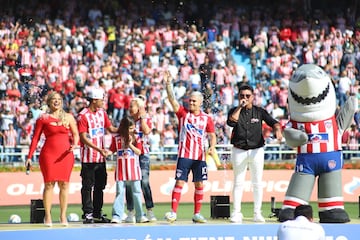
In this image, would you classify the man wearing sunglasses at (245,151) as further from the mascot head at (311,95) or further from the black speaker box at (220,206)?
the mascot head at (311,95)

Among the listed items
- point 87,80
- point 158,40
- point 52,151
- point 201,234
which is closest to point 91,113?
point 52,151

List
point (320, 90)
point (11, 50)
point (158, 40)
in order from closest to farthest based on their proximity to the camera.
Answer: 1. point (320, 90)
2. point (11, 50)
3. point (158, 40)

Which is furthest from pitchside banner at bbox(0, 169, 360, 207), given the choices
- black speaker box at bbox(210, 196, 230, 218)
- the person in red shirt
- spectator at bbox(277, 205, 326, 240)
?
spectator at bbox(277, 205, 326, 240)

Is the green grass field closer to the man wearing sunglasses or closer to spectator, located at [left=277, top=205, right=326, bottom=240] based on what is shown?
the man wearing sunglasses

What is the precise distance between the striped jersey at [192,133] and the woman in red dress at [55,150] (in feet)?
5.05

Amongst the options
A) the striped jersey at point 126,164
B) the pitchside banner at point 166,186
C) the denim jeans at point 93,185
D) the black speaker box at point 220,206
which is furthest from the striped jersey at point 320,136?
the pitchside banner at point 166,186

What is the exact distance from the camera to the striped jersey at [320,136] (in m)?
13.4

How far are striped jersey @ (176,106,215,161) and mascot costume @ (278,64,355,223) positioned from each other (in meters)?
1.48

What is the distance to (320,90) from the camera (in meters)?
13.3

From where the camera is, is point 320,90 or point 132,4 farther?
point 132,4

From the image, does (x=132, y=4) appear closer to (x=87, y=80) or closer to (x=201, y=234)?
(x=87, y=80)

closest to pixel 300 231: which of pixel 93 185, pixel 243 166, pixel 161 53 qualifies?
pixel 243 166

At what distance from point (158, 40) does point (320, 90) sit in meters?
17.0

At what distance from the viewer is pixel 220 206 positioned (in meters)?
15.2
